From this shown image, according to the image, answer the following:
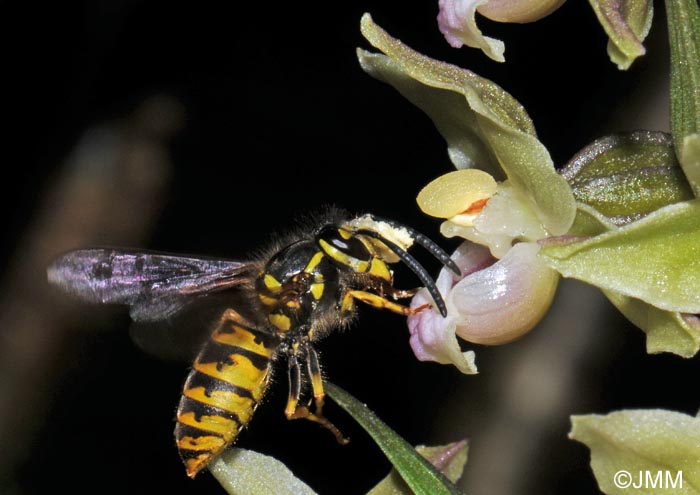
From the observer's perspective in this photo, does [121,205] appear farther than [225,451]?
Yes

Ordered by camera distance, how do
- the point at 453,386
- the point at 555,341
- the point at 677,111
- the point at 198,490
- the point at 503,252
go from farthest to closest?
the point at 198,490 → the point at 453,386 → the point at 555,341 → the point at 503,252 → the point at 677,111

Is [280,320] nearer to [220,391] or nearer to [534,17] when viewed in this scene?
[220,391]

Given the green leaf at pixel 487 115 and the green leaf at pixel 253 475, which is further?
the green leaf at pixel 253 475

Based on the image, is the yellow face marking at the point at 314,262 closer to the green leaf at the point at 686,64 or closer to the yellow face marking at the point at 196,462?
the yellow face marking at the point at 196,462

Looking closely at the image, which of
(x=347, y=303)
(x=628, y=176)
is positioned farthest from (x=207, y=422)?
(x=628, y=176)

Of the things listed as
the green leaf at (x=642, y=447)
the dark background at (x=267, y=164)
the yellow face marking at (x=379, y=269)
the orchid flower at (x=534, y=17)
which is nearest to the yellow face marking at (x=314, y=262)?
the yellow face marking at (x=379, y=269)

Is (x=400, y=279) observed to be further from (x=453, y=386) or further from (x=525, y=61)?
(x=525, y=61)

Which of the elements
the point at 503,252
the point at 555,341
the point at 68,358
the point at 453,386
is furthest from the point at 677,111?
the point at 68,358
